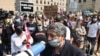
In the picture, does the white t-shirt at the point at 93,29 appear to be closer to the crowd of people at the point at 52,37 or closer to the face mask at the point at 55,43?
the crowd of people at the point at 52,37

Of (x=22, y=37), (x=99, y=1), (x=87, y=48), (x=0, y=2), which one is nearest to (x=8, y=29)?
(x=87, y=48)

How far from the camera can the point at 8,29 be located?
10469 mm

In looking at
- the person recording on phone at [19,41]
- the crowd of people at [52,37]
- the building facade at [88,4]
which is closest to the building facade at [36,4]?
the building facade at [88,4]

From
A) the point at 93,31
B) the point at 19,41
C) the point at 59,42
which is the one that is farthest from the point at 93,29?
the point at 59,42

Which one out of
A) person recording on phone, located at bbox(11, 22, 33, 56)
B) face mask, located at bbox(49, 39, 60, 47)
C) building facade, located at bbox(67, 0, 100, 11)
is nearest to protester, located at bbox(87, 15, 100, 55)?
person recording on phone, located at bbox(11, 22, 33, 56)

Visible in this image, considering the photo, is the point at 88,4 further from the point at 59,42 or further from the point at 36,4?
the point at 59,42

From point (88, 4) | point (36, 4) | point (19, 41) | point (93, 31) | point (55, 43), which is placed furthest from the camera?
point (88, 4)

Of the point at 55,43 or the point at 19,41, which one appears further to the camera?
the point at 19,41

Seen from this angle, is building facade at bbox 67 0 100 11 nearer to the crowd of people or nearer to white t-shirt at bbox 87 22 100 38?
white t-shirt at bbox 87 22 100 38

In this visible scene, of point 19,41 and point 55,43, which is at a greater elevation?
point 55,43

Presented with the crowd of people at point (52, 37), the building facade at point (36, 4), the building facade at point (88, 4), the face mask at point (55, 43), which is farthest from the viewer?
the building facade at point (88, 4)

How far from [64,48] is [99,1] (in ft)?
316

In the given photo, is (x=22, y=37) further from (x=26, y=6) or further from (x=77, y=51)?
(x=26, y=6)

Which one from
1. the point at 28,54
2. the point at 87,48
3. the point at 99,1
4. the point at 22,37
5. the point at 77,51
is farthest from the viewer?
the point at 99,1
